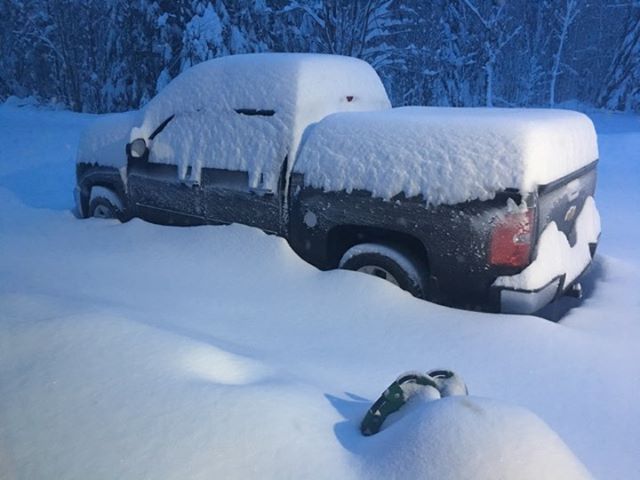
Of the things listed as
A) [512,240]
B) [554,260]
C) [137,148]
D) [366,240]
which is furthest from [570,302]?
[137,148]

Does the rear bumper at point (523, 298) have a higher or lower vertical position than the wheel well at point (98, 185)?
lower

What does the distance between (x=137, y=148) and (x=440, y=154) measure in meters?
2.96

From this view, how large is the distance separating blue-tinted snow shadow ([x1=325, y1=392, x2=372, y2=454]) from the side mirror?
3450mm

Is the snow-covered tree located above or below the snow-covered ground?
above

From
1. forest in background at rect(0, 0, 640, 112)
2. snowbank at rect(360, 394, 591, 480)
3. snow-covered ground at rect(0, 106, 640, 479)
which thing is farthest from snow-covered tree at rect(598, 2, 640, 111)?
snowbank at rect(360, 394, 591, 480)

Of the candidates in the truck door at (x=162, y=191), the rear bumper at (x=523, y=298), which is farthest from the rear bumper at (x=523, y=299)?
the truck door at (x=162, y=191)

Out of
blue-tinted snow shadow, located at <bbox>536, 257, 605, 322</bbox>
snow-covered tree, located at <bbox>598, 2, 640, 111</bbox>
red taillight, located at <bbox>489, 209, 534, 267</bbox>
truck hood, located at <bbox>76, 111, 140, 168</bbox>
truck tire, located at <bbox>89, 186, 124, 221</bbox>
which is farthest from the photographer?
snow-covered tree, located at <bbox>598, 2, 640, 111</bbox>

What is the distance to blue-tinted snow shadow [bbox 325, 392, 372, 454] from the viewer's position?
194 cm

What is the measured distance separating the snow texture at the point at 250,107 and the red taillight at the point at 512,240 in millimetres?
1737

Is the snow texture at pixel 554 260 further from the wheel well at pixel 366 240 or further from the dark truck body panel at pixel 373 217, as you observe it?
the wheel well at pixel 366 240

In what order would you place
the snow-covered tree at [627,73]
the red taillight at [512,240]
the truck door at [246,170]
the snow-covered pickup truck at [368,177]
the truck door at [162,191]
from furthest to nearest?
1. the snow-covered tree at [627,73]
2. the truck door at [162,191]
3. the truck door at [246,170]
4. the snow-covered pickup truck at [368,177]
5. the red taillight at [512,240]

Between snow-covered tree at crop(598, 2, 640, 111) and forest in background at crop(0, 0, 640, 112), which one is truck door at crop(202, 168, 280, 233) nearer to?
forest in background at crop(0, 0, 640, 112)

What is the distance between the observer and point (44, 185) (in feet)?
28.2

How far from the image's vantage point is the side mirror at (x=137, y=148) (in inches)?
195
